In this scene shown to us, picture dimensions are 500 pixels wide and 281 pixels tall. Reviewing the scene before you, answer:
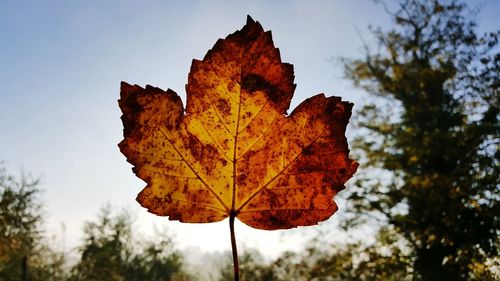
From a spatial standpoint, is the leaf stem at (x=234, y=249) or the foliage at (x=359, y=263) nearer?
the leaf stem at (x=234, y=249)

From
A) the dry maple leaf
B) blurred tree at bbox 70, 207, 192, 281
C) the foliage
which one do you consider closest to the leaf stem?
the dry maple leaf

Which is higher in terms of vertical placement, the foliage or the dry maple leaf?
the foliage

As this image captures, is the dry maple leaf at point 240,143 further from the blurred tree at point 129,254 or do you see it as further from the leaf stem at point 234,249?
the blurred tree at point 129,254

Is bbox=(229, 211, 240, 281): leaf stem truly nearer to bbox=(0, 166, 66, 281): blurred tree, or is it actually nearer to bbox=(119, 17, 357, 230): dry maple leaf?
bbox=(119, 17, 357, 230): dry maple leaf

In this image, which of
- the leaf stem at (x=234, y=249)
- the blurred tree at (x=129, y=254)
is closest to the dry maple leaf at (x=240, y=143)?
the leaf stem at (x=234, y=249)

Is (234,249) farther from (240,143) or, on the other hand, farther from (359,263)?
(359,263)

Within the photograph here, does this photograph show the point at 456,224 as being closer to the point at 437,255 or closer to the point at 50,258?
the point at 437,255

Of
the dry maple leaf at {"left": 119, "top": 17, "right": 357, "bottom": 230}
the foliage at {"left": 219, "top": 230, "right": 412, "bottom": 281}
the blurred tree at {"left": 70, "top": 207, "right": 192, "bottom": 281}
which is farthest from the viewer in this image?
the blurred tree at {"left": 70, "top": 207, "right": 192, "bottom": 281}

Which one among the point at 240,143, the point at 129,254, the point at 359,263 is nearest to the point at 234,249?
the point at 240,143
